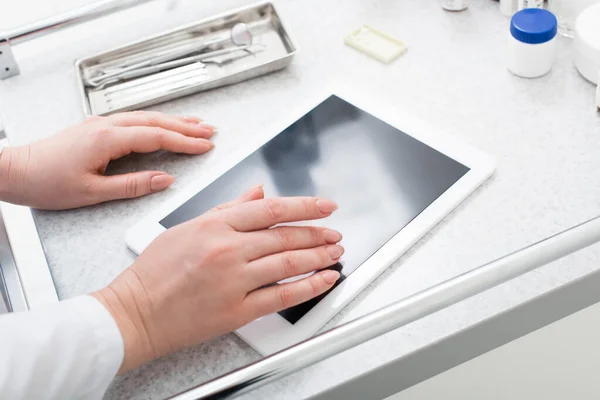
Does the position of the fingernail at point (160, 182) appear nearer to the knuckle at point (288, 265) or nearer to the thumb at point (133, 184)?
the thumb at point (133, 184)

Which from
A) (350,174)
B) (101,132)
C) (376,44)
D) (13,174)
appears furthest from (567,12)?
(13,174)

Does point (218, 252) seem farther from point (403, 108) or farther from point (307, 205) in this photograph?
point (403, 108)

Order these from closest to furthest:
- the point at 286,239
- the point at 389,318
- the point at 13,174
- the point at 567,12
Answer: the point at 389,318 < the point at 286,239 < the point at 13,174 < the point at 567,12

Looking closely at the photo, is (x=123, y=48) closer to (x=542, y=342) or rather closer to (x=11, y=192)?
(x=11, y=192)

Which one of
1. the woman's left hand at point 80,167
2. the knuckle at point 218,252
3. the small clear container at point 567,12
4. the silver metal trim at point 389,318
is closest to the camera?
the silver metal trim at point 389,318

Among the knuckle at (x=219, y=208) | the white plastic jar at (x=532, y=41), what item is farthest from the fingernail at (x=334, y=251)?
the white plastic jar at (x=532, y=41)

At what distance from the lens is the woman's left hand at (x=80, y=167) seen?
28.8 inches

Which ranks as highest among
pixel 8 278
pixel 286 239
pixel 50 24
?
pixel 50 24

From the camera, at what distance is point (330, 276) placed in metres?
0.62

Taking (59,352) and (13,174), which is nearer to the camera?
(59,352)

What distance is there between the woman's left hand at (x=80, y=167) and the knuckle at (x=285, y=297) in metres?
0.22

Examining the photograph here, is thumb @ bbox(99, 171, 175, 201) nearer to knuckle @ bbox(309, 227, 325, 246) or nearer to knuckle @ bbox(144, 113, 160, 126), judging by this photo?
knuckle @ bbox(144, 113, 160, 126)

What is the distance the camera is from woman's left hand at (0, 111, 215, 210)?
2.40ft

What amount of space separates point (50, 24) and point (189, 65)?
0.65 feet
